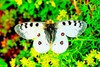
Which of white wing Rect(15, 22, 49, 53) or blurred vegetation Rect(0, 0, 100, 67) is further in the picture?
blurred vegetation Rect(0, 0, 100, 67)

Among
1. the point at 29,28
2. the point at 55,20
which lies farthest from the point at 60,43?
the point at 55,20

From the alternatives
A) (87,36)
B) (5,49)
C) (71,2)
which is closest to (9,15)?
(5,49)

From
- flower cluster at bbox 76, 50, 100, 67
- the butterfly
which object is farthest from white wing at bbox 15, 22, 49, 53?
flower cluster at bbox 76, 50, 100, 67

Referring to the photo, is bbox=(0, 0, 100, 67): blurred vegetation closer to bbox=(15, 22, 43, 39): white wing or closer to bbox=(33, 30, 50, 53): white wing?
bbox=(33, 30, 50, 53): white wing

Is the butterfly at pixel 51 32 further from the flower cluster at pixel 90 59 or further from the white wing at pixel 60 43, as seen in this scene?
the flower cluster at pixel 90 59

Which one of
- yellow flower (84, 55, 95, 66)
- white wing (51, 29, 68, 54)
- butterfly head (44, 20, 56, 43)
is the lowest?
yellow flower (84, 55, 95, 66)

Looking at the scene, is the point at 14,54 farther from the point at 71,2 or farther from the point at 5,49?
the point at 71,2
